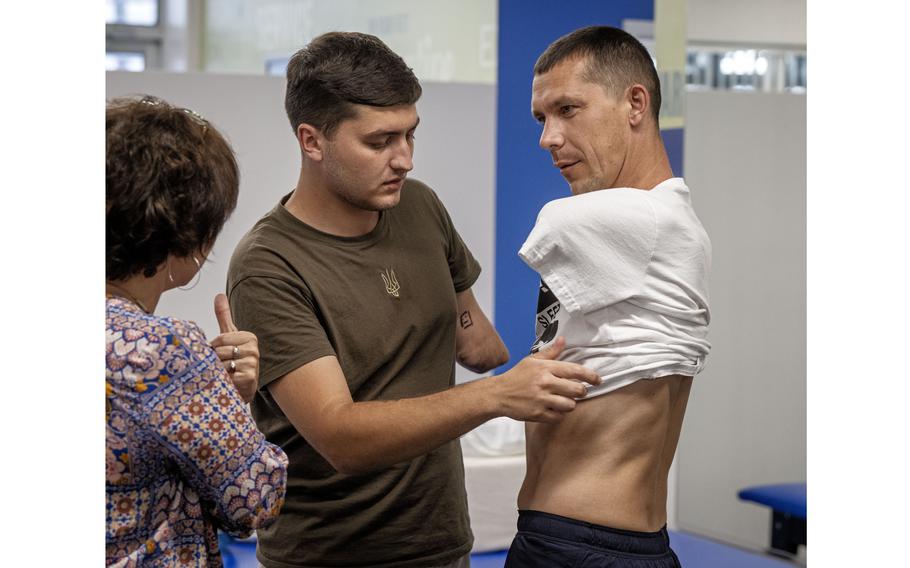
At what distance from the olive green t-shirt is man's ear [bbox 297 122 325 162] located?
11 cm

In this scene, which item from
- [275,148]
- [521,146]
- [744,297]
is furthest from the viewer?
[744,297]

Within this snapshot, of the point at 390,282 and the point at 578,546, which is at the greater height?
the point at 390,282

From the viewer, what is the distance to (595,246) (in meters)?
1.43

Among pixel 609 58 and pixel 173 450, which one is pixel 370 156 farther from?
pixel 173 450

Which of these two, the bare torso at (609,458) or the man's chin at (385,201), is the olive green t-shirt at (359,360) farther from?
the bare torso at (609,458)

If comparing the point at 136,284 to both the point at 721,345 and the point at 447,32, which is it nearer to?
the point at 721,345

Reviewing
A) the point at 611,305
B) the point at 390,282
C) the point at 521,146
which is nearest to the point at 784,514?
the point at 521,146

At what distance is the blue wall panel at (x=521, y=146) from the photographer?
395 cm

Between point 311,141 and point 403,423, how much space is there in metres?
0.53

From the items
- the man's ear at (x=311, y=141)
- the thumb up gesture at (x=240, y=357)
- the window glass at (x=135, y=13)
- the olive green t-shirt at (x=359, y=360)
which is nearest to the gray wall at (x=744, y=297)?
the olive green t-shirt at (x=359, y=360)

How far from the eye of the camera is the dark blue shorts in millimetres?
1474
